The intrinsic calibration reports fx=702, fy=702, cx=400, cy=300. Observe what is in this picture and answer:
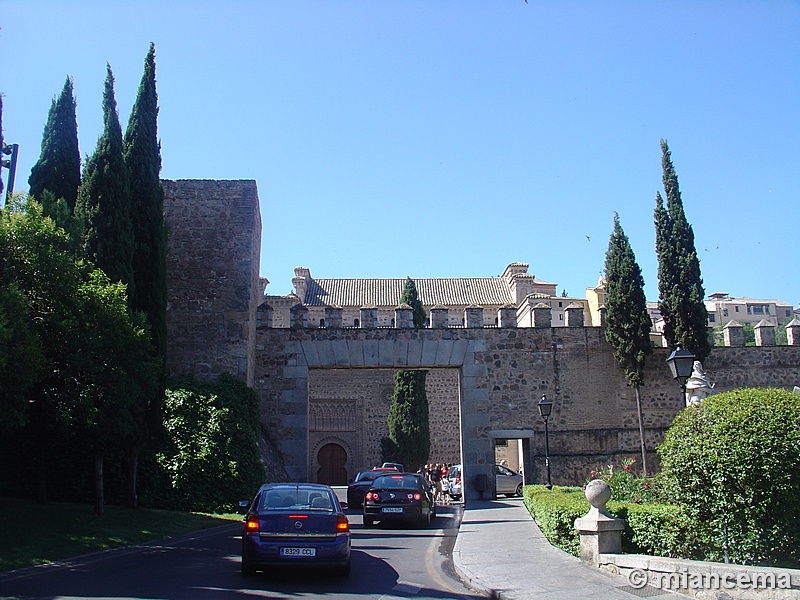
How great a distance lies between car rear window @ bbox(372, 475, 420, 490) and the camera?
597 inches

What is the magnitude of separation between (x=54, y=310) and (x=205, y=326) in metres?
8.44

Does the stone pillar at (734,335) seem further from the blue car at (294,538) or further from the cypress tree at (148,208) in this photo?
the blue car at (294,538)

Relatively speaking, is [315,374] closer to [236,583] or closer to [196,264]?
[196,264]

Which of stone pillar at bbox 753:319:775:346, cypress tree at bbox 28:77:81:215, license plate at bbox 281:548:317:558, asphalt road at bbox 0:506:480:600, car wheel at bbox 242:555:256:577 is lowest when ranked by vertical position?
asphalt road at bbox 0:506:480:600

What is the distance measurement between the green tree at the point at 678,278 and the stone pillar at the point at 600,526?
13581 millimetres

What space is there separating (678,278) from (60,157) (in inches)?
708

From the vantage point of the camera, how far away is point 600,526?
848 centimetres

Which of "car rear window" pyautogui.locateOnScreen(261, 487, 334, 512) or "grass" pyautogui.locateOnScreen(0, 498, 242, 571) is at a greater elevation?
"car rear window" pyautogui.locateOnScreen(261, 487, 334, 512)

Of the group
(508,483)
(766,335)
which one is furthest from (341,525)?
(766,335)

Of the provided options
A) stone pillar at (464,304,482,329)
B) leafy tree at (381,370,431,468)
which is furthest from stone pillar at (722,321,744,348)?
leafy tree at (381,370,431,468)

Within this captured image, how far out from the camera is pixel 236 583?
8.01 meters

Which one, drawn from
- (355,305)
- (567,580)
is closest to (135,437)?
(567,580)

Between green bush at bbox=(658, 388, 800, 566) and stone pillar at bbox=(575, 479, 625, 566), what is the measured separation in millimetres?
859

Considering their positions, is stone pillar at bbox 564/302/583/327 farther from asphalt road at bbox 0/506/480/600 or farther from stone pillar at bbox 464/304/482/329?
asphalt road at bbox 0/506/480/600
